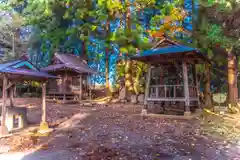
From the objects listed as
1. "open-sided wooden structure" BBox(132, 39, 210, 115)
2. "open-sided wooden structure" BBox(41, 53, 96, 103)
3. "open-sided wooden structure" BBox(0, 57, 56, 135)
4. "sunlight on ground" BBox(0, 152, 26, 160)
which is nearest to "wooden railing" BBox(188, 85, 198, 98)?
"open-sided wooden structure" BBox(132, 39, 210, 115)

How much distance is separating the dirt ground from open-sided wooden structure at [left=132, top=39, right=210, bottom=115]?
192cm

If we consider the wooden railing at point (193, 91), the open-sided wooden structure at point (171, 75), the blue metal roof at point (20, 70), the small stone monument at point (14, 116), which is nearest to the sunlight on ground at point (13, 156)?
the small stone monument at point (14, 116)

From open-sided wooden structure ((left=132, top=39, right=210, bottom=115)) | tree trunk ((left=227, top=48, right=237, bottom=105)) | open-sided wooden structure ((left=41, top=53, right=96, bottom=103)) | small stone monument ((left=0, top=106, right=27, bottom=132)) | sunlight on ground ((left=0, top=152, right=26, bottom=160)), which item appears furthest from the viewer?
open-sided wooden structure ((left=41, top=53, right=96, bottom=103))

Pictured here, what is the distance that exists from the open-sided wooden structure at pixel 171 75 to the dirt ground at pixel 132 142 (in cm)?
192

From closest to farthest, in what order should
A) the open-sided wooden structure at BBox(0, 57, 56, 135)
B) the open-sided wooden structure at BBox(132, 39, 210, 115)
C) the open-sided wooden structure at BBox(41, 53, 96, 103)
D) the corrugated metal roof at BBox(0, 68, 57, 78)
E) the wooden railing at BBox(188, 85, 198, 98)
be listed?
the corrugated metal roof at BBox(0, 68, 57, 78) < the open-sided wooden structure at BBox(0, 57, 56, 135) < the open-sided wooden structure at BBox(132, 39, 210, 115) < the wooden railing at BBox(188, 85, 198, 98) < the open-sided wooden structure at BBox(41, 53, 96, 103)

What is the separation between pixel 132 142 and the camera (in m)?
6.59

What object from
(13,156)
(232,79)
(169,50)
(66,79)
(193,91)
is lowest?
(13,156)

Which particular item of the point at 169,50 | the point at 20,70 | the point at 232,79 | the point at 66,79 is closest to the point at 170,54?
the point at 169,50

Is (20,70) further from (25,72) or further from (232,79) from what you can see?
(232,79)

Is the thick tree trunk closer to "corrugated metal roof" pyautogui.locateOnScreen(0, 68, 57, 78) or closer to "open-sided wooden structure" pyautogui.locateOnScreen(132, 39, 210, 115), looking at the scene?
"open-sided wooden structure" pyautogui.locateOnScreen(132, 39, 210, 115)

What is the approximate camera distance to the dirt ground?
5.51 m

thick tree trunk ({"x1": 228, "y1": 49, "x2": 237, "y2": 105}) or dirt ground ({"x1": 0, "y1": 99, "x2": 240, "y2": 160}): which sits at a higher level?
thick tree trunk ({"x1": 228, "y1": 49, "x2": 237, "y2": 105})

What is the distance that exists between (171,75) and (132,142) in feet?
24.2

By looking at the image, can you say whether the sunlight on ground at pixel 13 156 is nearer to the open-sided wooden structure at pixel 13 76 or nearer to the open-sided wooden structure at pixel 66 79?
the open-sided wooden structure at pixel 13 76
